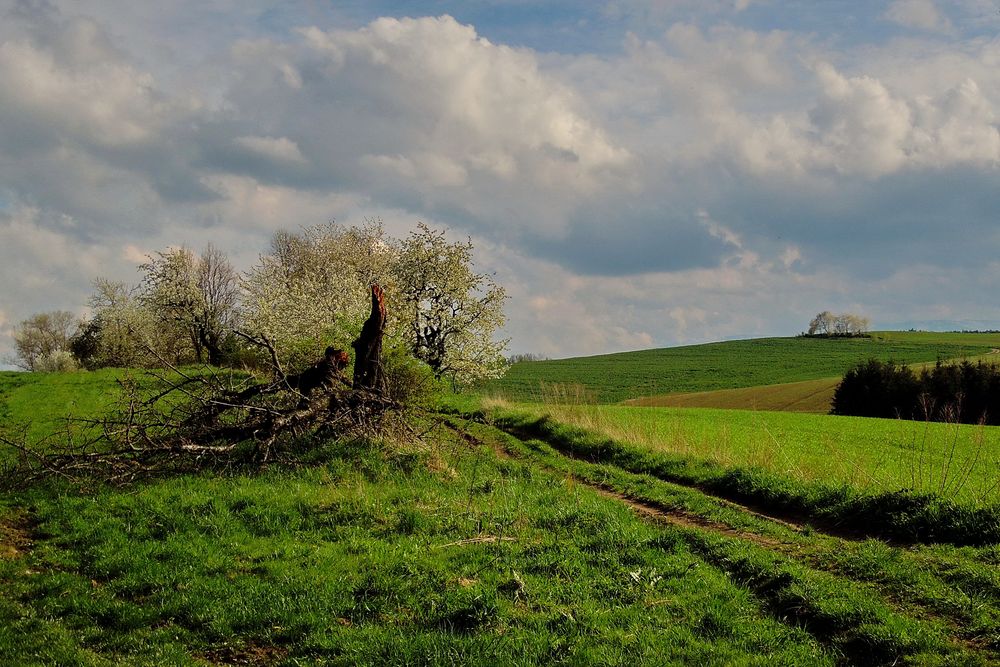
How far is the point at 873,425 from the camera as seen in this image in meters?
35.0

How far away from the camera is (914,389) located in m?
63.8

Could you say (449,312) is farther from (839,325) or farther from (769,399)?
(839,325)

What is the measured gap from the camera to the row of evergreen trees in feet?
198

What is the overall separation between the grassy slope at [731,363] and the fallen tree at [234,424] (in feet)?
185

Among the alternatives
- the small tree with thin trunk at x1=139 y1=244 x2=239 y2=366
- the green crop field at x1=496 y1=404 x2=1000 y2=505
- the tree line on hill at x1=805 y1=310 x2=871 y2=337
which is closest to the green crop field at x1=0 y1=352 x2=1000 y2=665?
the green crop field at x1=496 y1=404 x2=1000 y2=505

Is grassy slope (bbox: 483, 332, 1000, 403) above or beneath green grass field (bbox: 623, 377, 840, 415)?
above

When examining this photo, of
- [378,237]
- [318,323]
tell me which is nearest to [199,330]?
[378,237]

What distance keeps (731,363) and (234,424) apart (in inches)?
3840

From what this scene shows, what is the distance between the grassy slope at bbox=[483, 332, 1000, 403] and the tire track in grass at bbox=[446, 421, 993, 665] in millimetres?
62706

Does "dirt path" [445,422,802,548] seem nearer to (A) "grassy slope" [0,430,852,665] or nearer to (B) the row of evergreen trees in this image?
(A) "grassy slope" [0,430,852,665]

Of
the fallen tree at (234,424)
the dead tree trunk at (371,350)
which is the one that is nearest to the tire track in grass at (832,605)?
the fallen tree at (234,424)

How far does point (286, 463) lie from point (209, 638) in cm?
788

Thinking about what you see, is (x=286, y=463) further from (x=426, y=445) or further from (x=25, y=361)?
(x=25, y=361)

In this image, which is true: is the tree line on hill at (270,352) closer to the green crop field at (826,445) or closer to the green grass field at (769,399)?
the green crop field at (826,445)
